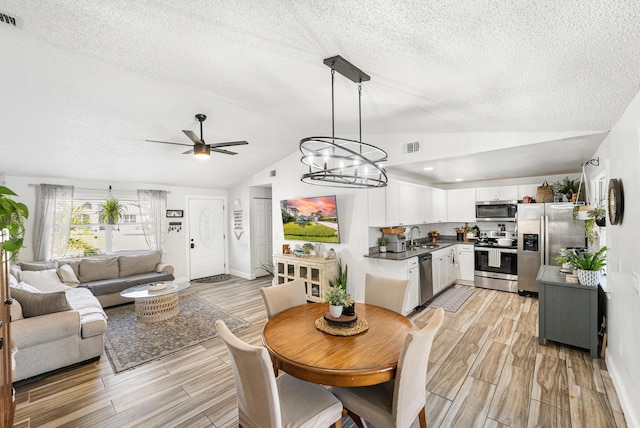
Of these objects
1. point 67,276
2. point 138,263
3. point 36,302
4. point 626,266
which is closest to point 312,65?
point 626,266

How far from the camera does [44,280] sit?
430cm

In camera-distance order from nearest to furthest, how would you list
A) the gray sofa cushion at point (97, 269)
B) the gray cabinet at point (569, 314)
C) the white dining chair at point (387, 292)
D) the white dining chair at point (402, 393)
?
1. the white dining chair at point (402, 393)
2. the white dining chair at point (387, 292)
3. the gray cabinet at point (569, 314)
4. the gray sofa cushion at point (97, 269)

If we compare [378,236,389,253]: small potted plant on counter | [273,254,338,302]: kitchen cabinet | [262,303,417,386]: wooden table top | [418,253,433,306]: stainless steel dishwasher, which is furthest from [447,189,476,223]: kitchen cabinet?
[262,303,417,386]: wooden table top

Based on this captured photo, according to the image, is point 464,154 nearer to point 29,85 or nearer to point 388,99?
point 388,99

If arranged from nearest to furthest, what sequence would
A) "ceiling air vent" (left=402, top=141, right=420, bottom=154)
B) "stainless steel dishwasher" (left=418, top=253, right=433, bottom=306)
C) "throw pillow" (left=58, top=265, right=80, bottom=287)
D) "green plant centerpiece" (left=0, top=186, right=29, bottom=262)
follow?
1. "green plant centerpiece" (left=0, top=186, right=29, bottom=262)
2. "ceiling air vent" (left=402, top=141, right=420, bottom=154)
3. "stainless steel dishwasher" (left=418, top=253, right=433, bottom=306)
4. "throw pillow" (left=58, top=265, right=80, bottom=287)

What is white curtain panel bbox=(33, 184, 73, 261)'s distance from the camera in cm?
501

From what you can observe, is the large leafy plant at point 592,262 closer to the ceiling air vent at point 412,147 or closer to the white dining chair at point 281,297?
the ceiling air vent at point 412,147

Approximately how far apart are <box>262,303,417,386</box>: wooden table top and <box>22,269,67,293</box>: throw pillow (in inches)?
160

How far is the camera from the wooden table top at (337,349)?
161 centimetres

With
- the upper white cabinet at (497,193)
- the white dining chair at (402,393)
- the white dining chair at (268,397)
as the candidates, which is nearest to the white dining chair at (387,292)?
the white dining chair at (402,393)

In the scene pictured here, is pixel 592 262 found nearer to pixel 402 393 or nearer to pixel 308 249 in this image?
pixel 402 393

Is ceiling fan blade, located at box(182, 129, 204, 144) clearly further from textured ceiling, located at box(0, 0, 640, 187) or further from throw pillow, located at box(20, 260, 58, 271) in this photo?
throw pillow, located at box(20, 260, 58, 271)

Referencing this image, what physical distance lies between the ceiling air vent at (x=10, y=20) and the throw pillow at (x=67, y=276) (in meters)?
4.16

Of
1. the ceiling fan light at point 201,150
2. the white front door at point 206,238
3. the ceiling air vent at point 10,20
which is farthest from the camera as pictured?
the white front door at point 206,238
